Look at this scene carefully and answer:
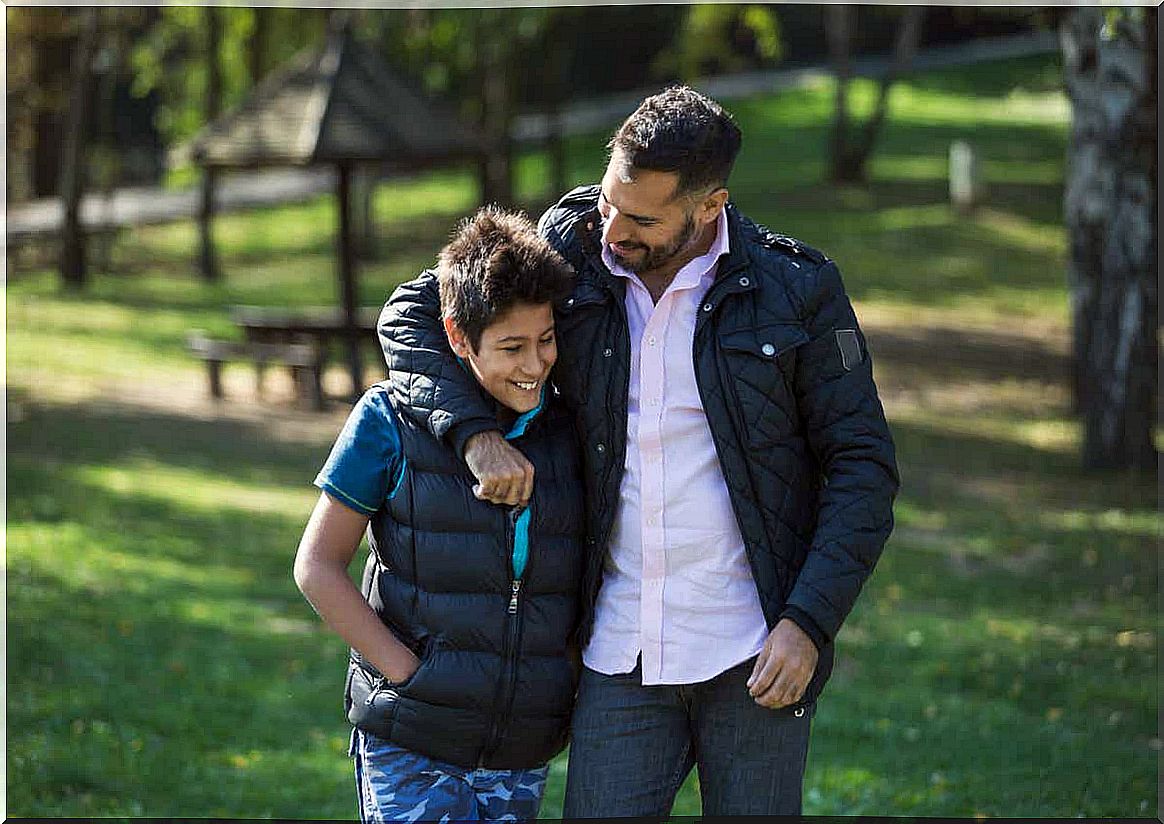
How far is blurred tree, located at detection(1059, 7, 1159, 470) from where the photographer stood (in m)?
11.8

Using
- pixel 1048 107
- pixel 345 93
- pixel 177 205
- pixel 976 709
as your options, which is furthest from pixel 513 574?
pixel 1048 107

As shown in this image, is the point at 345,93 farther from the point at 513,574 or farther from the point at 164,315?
the point at 513,574

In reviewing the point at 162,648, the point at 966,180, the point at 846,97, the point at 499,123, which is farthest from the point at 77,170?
the point at 162,648

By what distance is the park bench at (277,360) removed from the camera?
15.9 metres

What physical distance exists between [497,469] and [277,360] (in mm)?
13253

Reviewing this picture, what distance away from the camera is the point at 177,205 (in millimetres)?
31516

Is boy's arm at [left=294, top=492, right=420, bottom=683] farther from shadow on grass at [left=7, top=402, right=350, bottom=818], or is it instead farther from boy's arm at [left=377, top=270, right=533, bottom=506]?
shadow on grass at [left=7, top=402, right=350, bottom=818]

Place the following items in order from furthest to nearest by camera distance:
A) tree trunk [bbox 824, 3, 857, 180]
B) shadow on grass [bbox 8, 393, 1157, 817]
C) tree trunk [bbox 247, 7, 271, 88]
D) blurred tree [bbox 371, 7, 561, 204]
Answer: tree trunk [bbox 247, 7, 271, 88] → tree trunk [bbox 824, 3, 857, 180] → blurred tree [bbox 371, 7, 561, 204] → shadow on grass [bbox 8, 393, 1157, 817]

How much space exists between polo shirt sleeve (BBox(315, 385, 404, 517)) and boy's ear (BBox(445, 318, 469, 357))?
156 millimetres

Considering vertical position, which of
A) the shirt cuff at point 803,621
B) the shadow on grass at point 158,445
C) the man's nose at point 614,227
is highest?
the man's nose at point 614,227

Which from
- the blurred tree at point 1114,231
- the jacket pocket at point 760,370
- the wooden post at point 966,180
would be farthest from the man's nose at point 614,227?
the wooden post at point 966,180

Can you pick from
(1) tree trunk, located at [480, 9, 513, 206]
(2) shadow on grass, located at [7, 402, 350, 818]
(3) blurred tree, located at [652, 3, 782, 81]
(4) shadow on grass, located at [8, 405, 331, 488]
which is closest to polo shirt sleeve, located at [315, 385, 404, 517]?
(2) shadow on grass, located at [7, 402, 350, 818]

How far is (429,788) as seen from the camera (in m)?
3.20

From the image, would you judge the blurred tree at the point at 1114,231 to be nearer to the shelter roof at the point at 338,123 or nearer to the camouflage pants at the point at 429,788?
the shelter roof at the point at 338,123
